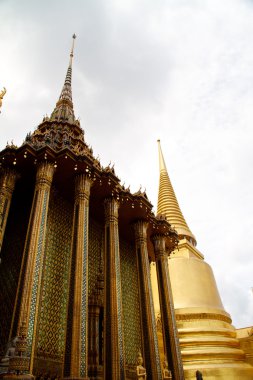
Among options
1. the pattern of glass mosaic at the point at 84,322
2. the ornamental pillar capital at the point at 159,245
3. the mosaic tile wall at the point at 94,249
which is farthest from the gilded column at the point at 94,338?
the ornamental pillar capital at the point at 159,245

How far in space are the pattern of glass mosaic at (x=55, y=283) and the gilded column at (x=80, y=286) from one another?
1389mm

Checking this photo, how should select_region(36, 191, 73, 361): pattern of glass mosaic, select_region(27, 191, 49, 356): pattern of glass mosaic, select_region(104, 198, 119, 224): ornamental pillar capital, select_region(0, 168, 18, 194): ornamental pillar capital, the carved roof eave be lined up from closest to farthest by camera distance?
select_region(27, 191, 49, 356): pattern of glass mosaic < select_region(36, 191, 73, 361): pattern of glass mosaic < select_region(0, 168, 18, 194): ornamental pillar capital < select_region(104, 198, 119, 224): ornamental pillar capital < the carved roof eave

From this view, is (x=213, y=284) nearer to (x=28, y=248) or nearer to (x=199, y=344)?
(x=199, y=344)

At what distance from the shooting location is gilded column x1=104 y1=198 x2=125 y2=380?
967 cm

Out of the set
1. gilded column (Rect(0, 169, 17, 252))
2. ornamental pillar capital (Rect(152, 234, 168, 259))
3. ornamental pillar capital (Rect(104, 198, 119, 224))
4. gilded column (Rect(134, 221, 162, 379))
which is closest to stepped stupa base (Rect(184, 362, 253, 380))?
gilded column (Rect(134, 221, 162, 379))

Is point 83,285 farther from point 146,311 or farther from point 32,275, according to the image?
point 146,311

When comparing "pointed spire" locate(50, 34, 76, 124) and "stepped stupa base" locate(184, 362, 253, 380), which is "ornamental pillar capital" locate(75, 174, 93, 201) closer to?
"pointed spire" locate(50, 34, 76, 124)

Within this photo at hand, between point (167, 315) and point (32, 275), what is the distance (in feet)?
23.7

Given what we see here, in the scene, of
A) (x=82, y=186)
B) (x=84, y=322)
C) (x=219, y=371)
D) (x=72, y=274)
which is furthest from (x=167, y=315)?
(x=82, y=186)

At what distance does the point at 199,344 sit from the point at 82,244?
933 centimetres

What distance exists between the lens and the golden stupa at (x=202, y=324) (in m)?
14.9

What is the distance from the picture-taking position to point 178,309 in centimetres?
1758

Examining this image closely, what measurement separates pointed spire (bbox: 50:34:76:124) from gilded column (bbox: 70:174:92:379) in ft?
24.5

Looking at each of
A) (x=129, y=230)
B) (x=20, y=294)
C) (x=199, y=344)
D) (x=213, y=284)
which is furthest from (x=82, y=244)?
(x=213, y=284)
